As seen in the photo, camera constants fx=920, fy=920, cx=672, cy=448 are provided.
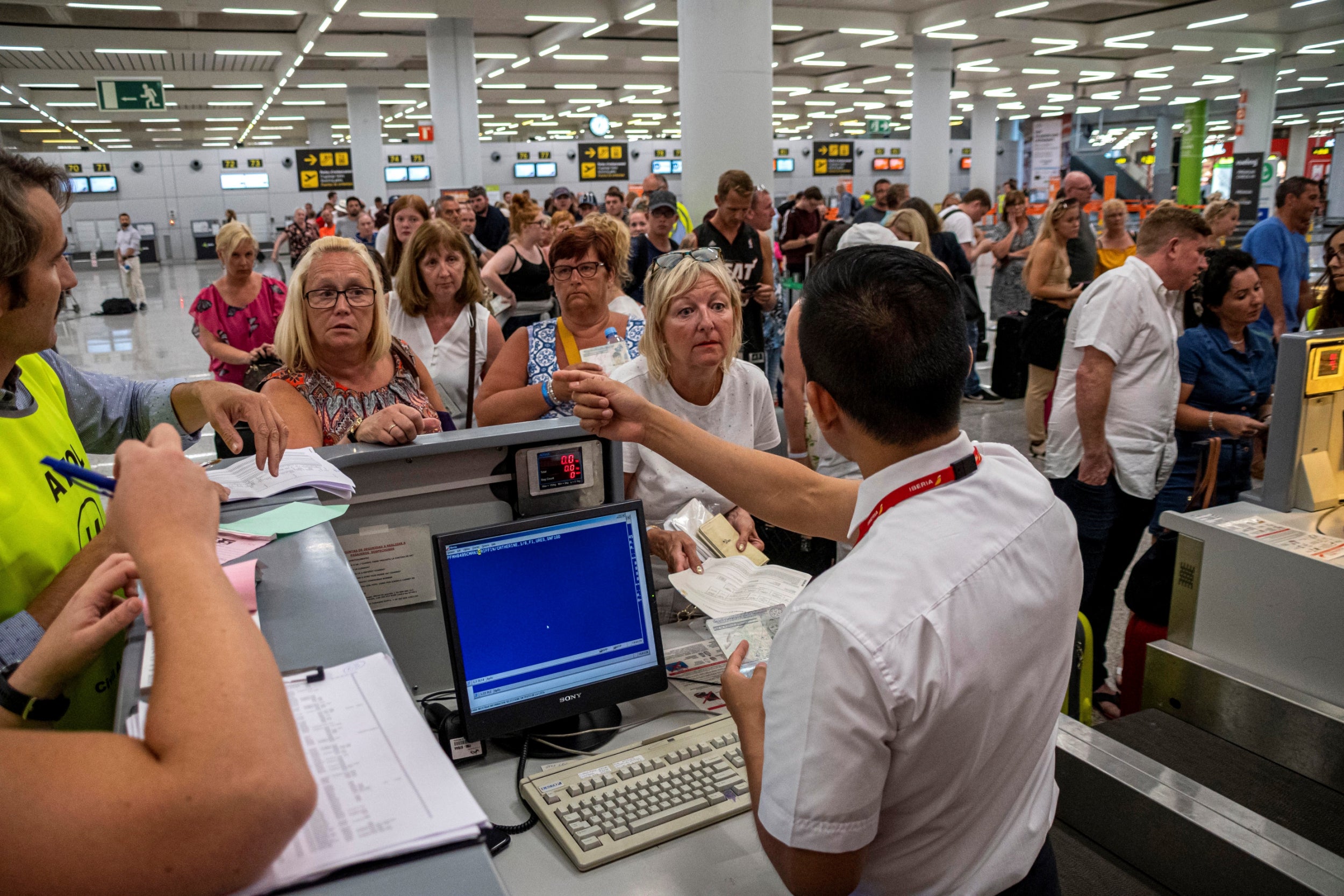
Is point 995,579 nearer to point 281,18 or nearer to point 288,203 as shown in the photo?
point 281,18

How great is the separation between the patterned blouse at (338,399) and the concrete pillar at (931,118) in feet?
43.0

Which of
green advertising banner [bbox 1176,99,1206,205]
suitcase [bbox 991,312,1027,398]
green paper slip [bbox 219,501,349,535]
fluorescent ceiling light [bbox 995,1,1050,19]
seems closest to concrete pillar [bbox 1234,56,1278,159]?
green advertising banner [bbox 1176,99,1206,205]

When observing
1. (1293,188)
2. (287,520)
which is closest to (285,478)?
(287,520)

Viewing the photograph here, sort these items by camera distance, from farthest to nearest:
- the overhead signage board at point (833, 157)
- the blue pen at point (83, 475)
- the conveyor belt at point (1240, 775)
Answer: the overhead signage board at point (833, 157), the conveyor belt at point (1240, 775), the blue pen at point (83, 475)

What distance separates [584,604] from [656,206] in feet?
15.9

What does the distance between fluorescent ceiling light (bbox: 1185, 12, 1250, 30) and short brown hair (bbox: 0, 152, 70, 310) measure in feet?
53.2

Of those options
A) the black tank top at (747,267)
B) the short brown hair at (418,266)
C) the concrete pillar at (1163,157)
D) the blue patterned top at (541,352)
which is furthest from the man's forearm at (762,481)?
the concrete pillar at (1163,157)

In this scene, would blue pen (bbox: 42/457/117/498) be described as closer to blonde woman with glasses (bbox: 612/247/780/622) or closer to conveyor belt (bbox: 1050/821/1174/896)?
blonde woman with glasses (bbox: 612/247/780/622)

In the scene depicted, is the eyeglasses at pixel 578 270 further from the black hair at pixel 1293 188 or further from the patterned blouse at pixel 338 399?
the black hair at pixel 1293 188

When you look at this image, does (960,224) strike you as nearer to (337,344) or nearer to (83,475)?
(337,344)

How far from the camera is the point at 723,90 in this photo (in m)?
7.05

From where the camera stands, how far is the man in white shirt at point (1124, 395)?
3.22 meters

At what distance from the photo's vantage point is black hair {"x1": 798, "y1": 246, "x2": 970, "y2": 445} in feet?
3.59

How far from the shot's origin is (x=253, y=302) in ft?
16.3
